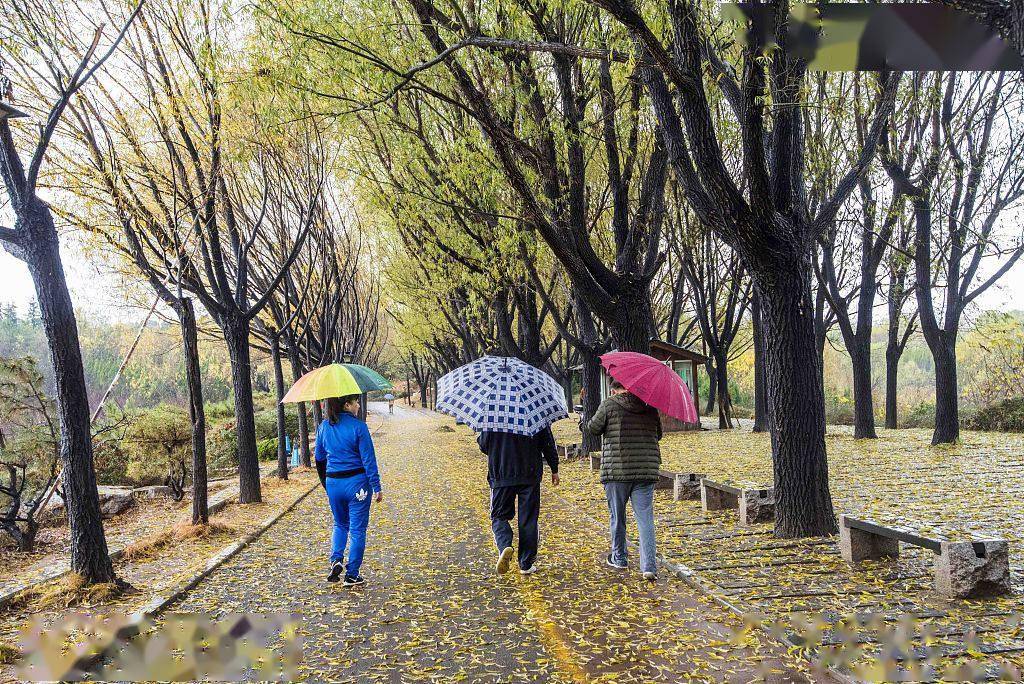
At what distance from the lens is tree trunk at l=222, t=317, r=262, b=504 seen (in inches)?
498

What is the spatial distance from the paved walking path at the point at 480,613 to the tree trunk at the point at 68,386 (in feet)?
3.70

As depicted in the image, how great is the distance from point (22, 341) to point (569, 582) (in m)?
74.1

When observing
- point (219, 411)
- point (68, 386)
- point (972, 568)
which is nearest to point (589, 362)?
point (972, 568)

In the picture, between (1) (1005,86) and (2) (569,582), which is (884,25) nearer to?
(2) (569,582)

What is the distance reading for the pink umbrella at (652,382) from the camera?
21.5ft

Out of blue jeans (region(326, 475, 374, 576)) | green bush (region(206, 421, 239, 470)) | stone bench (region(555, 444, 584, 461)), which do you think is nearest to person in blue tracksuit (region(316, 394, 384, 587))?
blue jeans (region(326, 475, 374, 576))

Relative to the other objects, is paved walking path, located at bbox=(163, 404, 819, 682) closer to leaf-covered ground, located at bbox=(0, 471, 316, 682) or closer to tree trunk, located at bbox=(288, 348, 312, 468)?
leaf-covered ground, located at bbox=(0, 471, 316, 682)

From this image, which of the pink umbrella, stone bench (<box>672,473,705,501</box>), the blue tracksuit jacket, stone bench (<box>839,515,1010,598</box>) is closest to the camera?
stone bench (<box>839,515,1010,598</box>)

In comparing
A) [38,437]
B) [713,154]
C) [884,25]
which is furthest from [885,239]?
[38,437]

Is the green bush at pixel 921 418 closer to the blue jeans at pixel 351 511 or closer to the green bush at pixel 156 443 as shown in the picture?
the green bush at pixel 156 443

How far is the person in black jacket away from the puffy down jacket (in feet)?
1.92

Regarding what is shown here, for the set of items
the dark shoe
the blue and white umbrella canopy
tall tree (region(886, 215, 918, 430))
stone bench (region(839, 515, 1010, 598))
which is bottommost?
the dark shoe

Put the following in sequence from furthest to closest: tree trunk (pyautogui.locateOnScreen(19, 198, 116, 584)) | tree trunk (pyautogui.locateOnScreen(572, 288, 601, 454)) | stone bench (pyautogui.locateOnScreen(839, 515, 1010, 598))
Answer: tree trunk (pyautogui.locateOnScreen(572, 288, 601, 454)), tree trunk (pyautogui.locateOnScreen(19, 198, 116, 584)), stone bench (pyautogui.locateOnScreen(839, 515, 1010, 598))

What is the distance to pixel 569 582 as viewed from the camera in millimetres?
6676
